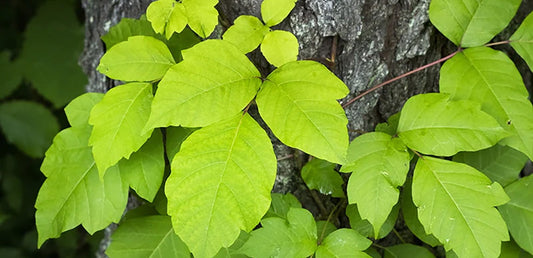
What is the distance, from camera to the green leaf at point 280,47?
1.15 m

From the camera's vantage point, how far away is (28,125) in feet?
8.84

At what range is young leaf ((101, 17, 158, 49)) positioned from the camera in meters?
1.36

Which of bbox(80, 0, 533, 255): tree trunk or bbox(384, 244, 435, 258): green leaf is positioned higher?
bbox(80, 0, 533, 255): tree trunk

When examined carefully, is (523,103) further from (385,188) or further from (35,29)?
(35,29)

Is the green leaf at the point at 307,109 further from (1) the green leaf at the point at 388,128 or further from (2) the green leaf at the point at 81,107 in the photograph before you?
(2) the green leaf at the point at 81,107

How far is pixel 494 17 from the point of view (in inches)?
48.9

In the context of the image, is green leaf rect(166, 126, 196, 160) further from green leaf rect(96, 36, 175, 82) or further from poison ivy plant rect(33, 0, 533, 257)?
green leaf rect(96, 36, 175, 82)

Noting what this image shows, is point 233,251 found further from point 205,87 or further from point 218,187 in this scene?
point 205,87

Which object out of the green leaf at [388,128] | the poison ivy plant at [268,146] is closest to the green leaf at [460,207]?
the poison ivy plant at [268,146]

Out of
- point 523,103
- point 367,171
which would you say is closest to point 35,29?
point 367,171

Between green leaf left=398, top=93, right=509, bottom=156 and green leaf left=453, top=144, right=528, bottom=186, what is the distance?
0.76ft

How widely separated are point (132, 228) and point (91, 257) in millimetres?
1775

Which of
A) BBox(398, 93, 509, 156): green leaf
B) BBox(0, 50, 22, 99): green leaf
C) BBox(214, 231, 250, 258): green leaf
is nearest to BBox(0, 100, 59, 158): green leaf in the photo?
BBox(0, 50, 22, 99): green leaf

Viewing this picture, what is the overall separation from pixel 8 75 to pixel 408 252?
7.55 feet
